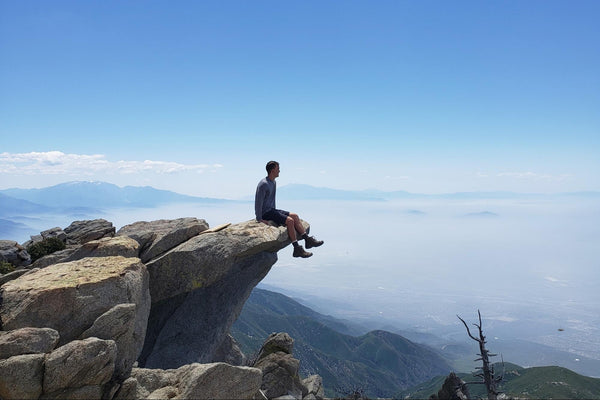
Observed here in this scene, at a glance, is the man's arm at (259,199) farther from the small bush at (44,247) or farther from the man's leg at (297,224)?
the small bush at (44,247)

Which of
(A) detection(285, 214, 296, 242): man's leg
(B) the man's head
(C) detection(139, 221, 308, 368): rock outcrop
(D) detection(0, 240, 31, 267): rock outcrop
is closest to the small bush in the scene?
(D) detection(0, 240, 31, 267): rock outcrop

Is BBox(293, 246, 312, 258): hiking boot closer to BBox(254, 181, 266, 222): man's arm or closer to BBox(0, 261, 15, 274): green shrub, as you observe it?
BBox(254, 181, 266, 222): man's arm

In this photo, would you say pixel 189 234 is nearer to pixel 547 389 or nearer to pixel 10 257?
pixel 10 257

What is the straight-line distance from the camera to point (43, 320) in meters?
13.1

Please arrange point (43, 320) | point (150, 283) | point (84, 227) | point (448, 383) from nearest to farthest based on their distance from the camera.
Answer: point (43, 320), point (150, 283), point (84, 227), point (448, 383)

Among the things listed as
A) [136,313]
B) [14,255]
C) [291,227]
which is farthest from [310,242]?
[14,255]

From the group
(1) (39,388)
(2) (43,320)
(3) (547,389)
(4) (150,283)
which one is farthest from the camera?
(3) (547,389)

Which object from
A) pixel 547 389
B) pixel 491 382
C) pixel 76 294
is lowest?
pixel 547 389

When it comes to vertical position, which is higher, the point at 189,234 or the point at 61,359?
the point at 189,234

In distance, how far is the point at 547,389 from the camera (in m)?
195

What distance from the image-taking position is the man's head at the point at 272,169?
23078 mm

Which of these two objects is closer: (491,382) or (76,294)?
(76,294)

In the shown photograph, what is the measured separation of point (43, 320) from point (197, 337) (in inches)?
359

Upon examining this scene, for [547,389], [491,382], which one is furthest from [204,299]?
[547,389]
